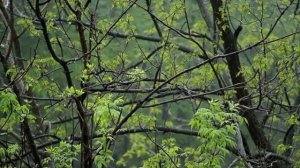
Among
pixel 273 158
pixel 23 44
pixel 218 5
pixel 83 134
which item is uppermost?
A: pixel 23 44

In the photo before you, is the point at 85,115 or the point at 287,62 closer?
the point at 85,115

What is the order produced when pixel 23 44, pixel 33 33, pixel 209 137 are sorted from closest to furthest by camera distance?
pixel 209 137
pixel 33 33
pixel 23 44

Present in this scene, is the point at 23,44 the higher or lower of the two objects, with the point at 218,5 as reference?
higher

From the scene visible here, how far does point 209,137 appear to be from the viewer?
4426mm

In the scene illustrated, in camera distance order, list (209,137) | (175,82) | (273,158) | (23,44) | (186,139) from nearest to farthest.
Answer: (209,137), (175,82), (273,158), (23,44), (186,139)

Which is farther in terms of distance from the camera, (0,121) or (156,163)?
(0,121)

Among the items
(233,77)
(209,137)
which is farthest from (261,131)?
(209,137)

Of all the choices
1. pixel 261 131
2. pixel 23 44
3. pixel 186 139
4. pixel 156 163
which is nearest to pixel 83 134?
pixel 156 163

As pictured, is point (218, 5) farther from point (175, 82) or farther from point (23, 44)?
point (23, 44)

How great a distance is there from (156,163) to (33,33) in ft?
8.09

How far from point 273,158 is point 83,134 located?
4993 mm

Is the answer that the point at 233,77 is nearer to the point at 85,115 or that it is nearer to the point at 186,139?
the point at 85,115

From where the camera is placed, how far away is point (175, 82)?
7172 mm

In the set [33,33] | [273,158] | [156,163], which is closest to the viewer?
[156,163]
